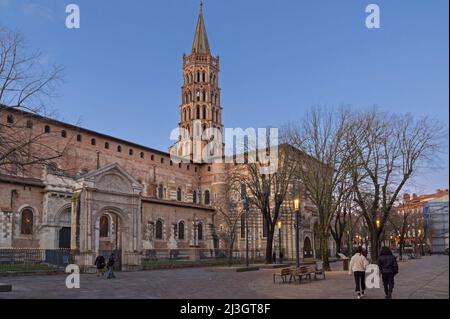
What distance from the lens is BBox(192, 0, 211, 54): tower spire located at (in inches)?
3492

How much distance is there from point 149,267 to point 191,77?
58070mm

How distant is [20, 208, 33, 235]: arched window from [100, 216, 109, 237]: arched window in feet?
27.9

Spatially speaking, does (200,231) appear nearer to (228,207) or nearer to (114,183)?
(228,207)

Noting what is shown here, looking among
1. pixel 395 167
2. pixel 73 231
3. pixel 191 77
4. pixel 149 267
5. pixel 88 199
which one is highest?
pixel 191 77

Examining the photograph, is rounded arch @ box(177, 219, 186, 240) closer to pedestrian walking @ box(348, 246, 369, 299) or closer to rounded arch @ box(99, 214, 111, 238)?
rounded arch @ box(99, 214, 111, 238)

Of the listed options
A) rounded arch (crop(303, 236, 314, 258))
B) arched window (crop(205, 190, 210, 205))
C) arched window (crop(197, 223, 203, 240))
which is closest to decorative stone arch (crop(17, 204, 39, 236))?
arched window (crop(197, 223, 203, 240))

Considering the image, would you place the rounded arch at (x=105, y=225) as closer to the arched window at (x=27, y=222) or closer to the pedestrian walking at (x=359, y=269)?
the arched window at (x=27, y=222)

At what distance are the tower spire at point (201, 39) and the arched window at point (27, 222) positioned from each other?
A: 5530cm

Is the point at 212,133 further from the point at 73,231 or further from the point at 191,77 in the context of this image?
the point at 73,231

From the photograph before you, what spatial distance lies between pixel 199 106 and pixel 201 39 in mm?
14489

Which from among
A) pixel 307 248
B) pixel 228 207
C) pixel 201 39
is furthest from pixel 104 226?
pixel 201 39

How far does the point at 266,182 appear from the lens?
1549 inches

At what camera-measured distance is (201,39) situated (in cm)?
9025
